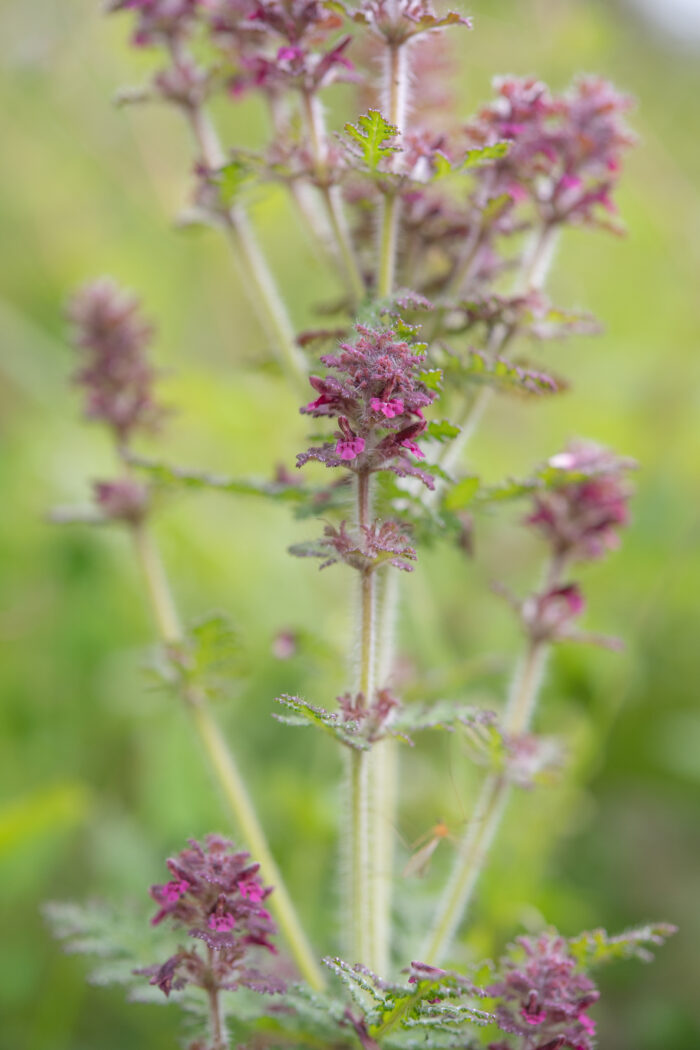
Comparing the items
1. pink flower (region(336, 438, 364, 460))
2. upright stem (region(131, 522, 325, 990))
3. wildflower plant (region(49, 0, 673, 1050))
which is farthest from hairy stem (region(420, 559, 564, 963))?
pink flower (region(336, 438, 364, 460))

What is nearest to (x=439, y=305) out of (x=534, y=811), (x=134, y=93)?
(x=134, y=93)

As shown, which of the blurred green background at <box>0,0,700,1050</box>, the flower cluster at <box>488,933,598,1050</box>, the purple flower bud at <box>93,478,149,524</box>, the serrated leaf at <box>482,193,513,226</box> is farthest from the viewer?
the blurred green background at <box>0,0,700,1050</box>

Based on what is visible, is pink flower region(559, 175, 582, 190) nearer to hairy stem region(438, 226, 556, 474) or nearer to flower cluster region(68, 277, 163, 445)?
hairy stem region(438, 226, 556, 474)

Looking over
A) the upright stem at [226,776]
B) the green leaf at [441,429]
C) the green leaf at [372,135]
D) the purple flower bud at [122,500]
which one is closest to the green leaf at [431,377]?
the green leaf at [441,429]

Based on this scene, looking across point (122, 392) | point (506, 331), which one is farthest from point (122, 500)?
point (506, 331)

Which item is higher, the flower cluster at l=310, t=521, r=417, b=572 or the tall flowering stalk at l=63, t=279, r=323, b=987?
the tall flowering stalk at l=63, t=279, r=323, b=987

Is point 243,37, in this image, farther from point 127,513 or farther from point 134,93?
point 127,513

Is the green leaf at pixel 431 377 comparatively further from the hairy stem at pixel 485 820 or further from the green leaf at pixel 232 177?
the hairy stem at pixel 485 820
